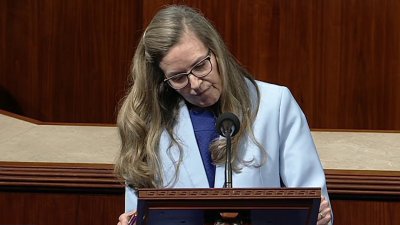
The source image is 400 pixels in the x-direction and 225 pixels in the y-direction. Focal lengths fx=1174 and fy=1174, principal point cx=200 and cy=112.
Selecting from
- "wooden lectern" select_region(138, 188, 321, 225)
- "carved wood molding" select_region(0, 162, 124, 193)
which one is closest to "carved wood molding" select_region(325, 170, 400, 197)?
"carved wood molding" select_region(0, 162, 124, 193)

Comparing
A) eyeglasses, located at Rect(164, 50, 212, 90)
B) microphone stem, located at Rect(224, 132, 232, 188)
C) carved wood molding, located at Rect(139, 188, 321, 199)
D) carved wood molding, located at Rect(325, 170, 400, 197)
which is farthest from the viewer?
carved wood molding, located at Rect(325, 170, 400, 197)

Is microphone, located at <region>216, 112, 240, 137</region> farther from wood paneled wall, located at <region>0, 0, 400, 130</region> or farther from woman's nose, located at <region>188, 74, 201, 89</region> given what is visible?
wood paneled wall, located at <region>0, 0, 400, 130</region>

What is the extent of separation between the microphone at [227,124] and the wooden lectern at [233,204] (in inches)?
7.0

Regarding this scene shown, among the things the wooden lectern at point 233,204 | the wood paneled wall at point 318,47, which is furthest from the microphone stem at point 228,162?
the wood paneled wall at point 318,47

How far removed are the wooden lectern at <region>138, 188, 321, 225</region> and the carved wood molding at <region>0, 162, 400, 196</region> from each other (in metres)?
0.98

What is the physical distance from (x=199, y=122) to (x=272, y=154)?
0.17m

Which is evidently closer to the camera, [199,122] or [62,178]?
[199,122]

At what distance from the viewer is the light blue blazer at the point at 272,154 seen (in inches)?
92.3

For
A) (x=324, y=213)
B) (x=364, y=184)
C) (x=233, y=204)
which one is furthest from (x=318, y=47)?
(x=233, y=204)

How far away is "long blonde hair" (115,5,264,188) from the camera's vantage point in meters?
2.34

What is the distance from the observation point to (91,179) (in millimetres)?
3035

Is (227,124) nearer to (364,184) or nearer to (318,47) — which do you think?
(364,184)

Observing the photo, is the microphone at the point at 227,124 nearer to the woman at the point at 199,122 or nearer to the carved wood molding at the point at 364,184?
the woman at the point at 199,122

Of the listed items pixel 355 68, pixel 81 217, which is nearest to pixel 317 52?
pixel 355 68
